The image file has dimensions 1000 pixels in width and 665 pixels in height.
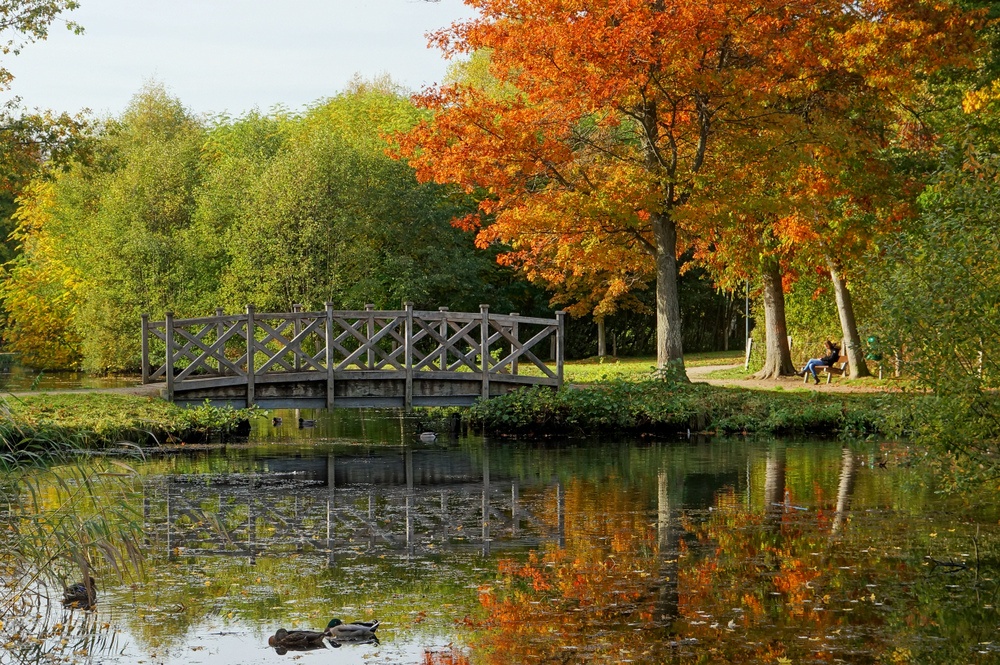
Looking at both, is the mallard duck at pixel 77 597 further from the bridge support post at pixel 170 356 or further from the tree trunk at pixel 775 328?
the tree trunk at pixel 775 328

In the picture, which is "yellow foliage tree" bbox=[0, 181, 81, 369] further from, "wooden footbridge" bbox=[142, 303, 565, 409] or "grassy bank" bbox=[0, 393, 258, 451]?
"grassy bank" bbox=[0, 393, 258, 451]

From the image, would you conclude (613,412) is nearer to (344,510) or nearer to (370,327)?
(370,327)

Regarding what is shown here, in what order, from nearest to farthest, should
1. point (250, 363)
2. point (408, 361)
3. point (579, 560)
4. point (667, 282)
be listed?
point (579, 560)
point (250, 363)
point (408, 361)
point (667, 282)

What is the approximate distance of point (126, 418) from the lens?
56.3ft

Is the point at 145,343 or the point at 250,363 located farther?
the point at 145,343

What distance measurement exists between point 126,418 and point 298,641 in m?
10.7

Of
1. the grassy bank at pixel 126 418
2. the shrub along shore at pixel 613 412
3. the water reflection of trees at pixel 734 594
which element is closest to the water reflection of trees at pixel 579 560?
the water reflection of trees at pixel 734 594

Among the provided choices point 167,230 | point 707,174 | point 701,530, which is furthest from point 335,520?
point 167,230

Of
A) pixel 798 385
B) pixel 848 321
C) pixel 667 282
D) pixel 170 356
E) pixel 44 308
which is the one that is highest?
pixel 44 308

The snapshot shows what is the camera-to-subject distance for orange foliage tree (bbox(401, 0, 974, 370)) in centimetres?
1970

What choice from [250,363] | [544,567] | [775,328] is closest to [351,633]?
[544,567]

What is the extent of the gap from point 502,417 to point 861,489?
25.3 feet

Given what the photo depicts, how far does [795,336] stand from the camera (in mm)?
27781

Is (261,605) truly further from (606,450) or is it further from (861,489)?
(606,450)
